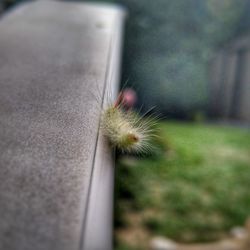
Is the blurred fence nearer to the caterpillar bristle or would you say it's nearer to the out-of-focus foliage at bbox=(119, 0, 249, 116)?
the out-of-focus foliage at bbox=(119, 0, 249, 116)

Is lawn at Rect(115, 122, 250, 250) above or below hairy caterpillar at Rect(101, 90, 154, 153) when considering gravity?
below

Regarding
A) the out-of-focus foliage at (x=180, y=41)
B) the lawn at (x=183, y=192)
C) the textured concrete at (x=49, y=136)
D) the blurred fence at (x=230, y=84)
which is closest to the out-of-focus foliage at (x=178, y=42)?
the out-of-focus foliage at (x=180, y=41)

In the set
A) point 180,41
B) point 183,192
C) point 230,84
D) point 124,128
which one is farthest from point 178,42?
point 124,128

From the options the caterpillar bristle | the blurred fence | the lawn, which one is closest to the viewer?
the caterpillar bristle

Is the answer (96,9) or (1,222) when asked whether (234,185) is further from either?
(1,222)

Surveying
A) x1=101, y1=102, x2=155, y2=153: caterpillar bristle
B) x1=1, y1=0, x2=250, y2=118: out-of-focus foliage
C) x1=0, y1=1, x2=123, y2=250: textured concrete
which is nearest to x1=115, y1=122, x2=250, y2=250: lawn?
x1=0, y1=1, x2=123, y2=250: textured concrete
